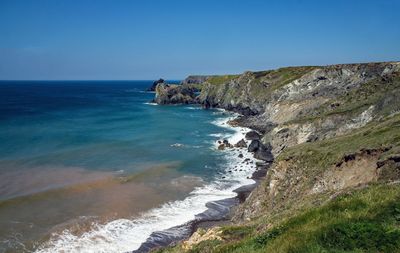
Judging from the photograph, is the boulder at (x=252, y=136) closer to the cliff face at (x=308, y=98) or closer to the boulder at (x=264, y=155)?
the cliff face at (x=308, y=98)

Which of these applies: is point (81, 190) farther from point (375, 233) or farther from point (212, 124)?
point (212, 124)

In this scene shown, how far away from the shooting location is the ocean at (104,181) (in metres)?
33.2

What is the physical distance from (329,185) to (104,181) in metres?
29.1

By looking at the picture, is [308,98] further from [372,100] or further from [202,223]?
[202,223]

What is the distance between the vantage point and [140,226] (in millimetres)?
34656

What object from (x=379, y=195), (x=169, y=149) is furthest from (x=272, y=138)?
(x=379, y=195)

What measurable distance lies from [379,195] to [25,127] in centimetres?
8526

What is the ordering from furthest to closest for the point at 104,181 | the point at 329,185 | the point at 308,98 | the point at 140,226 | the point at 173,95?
the point at 173,95 < the point at 308,98 < the point at 104,181 < the point at 140,226 < the point at 329,185

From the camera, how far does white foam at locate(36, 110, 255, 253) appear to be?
3058 centimetres

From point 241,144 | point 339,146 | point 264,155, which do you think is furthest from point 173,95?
point 339,146

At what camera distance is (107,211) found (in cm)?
3812

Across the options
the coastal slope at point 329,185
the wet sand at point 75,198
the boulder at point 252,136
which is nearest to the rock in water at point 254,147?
the coastal slope at point 329,185

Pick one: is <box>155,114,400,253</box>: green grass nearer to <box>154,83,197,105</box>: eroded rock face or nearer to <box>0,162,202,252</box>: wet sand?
<box>0,162,202,252</box>: wet sand

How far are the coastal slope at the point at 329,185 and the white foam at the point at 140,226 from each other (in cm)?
668
